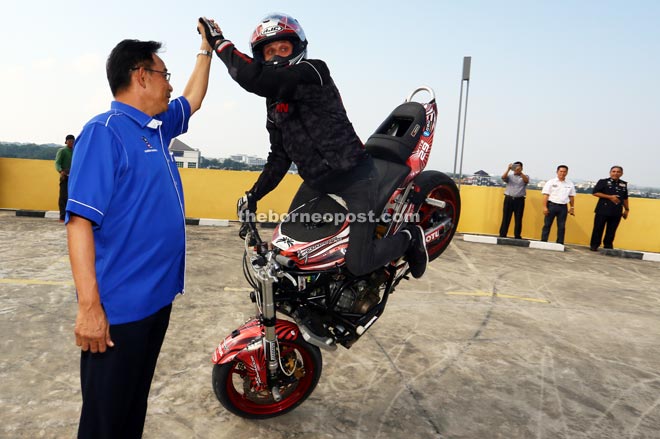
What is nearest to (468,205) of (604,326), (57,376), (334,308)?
(604,326)

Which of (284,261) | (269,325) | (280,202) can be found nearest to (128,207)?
(284,261)

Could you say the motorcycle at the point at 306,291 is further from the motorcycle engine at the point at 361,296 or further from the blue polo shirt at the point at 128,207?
the blue polo shirt at the point at 128,207

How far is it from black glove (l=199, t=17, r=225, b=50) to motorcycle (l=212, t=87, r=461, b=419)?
1.11m

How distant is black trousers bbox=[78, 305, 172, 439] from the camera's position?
172 centimetres

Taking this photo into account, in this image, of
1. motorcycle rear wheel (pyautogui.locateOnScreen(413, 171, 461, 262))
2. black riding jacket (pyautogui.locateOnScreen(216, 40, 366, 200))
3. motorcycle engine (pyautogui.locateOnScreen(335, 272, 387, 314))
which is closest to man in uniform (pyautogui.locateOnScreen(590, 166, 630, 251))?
motorcycle rear wheel (pyautogui.locateOnScreen(413, 171, 461, 262))

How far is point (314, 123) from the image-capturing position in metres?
2.53

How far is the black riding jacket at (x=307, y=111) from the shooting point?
2.29 metres

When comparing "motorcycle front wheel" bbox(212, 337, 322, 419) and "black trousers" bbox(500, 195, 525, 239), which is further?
"black trousers" bbox(500, 195, 525, 239)

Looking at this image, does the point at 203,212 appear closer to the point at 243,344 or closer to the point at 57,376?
the point at 57,376

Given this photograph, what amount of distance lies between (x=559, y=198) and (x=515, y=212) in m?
1.00

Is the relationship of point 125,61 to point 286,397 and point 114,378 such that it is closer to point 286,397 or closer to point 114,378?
point 114,378

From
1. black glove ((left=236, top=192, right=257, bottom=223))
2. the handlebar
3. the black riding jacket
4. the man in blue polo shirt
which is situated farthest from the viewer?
black glove ((left=236, top=192, right=257, bottom=223))

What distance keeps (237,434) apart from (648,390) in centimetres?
321

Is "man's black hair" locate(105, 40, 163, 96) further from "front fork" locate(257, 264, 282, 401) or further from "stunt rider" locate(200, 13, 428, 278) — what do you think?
"front fork" locate(257, 264, 282, 401)
